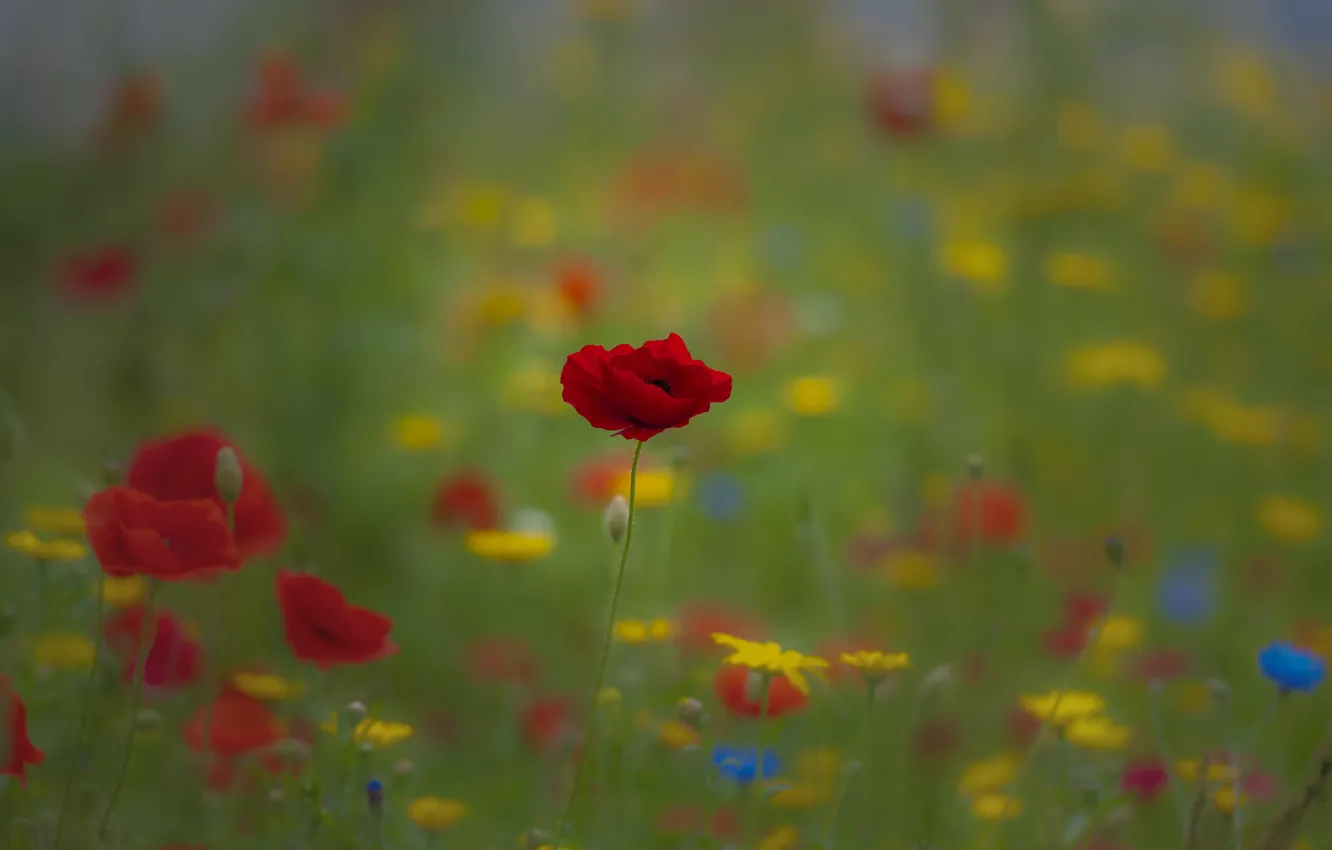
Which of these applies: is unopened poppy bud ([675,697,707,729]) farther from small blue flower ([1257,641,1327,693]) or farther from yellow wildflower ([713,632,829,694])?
small blue flower ([1257,641,1327,693])

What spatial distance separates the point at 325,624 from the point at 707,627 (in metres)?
0.62

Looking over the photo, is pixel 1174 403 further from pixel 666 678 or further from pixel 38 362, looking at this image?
pixel 38 362

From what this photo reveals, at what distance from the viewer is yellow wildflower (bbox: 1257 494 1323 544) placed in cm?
173

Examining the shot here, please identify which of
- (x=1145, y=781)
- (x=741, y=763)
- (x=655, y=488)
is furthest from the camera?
(x=655, y=488)

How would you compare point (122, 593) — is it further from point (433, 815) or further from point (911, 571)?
point (911, 571)

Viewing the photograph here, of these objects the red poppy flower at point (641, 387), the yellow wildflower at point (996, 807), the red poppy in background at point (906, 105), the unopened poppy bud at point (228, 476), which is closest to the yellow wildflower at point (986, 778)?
the yellow wildflower at point (996, 807)

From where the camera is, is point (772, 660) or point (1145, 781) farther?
point (1145, 781)

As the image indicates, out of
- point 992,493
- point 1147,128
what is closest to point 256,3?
point 992,493

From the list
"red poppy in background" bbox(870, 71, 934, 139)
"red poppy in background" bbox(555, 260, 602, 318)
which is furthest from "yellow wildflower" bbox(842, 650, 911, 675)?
"red poppy in background" bbox(870, 71, 934, 139)

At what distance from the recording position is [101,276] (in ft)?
5.63

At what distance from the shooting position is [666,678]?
51.2 inches

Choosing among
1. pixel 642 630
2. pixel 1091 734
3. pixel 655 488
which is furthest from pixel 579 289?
pixel 1091 734

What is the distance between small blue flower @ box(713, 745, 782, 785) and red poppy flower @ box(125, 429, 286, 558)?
330 mm

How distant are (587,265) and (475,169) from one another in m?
0.86
